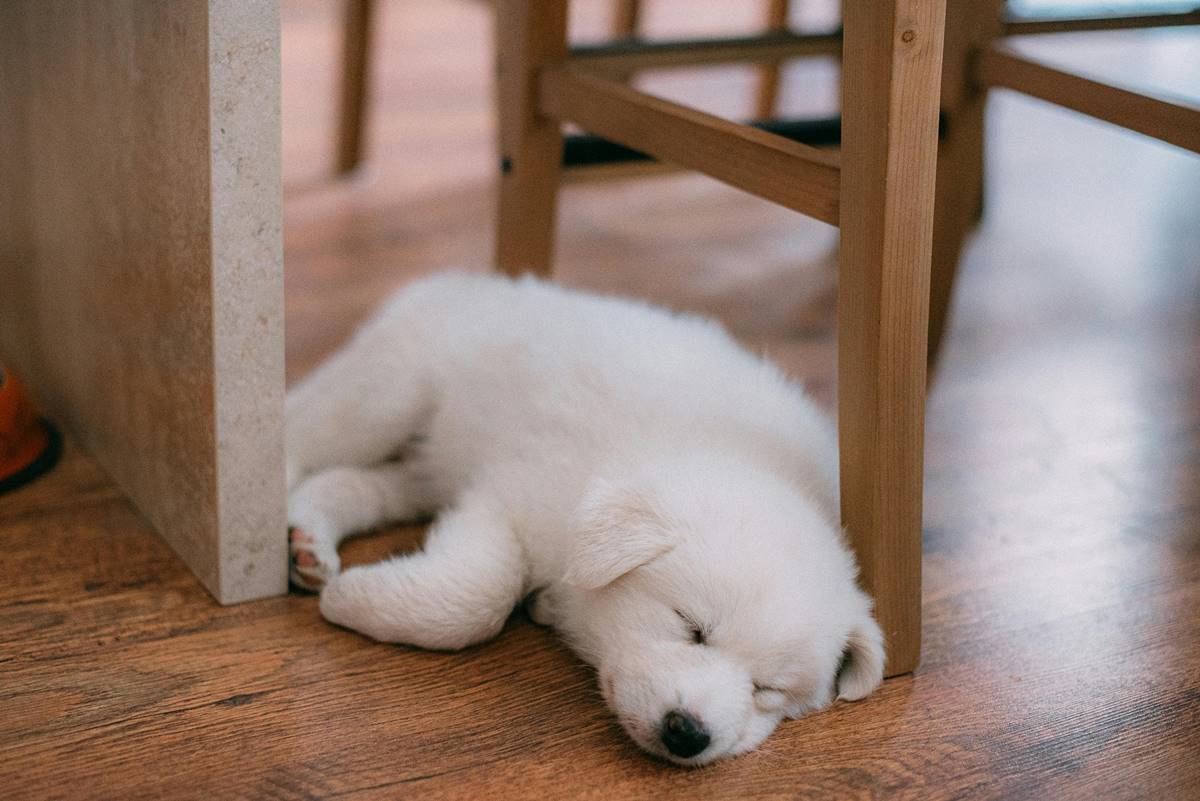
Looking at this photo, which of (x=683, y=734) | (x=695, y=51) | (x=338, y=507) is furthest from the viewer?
(x=695, y=51)

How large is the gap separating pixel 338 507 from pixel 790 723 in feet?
1.93

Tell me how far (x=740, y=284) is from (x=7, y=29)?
1.36 meters

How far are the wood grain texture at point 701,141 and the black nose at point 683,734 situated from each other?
50 centimetres

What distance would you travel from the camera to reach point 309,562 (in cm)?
137

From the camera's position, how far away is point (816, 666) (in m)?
1.16

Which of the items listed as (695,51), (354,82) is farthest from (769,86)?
(695,51)

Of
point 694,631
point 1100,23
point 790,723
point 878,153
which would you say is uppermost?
point 1100,23

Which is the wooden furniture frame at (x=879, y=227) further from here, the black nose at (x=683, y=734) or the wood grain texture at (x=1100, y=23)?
the wood grain texture at (x=1100, y=23)

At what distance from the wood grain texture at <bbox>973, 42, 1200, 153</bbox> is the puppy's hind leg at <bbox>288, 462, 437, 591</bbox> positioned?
3.11ft

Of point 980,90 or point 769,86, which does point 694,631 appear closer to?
point 980,90

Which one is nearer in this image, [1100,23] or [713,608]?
[713,608]

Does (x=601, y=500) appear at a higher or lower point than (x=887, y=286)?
lower

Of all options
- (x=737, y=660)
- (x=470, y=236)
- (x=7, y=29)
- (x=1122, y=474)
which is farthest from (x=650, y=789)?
(x=470, y=236)

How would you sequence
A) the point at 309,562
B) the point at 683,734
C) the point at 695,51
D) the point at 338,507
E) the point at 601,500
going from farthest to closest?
the point at 695,51, the point at 338,507, the point at 309,562, the point at 601,500, the point at 683,734
